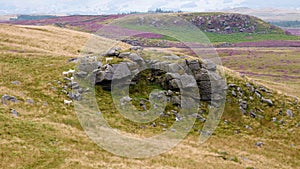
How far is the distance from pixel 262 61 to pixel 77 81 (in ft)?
394

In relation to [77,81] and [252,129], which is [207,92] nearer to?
[252,129]

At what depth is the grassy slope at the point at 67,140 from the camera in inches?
893

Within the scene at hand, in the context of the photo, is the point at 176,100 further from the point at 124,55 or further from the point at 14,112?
the point at 14,112

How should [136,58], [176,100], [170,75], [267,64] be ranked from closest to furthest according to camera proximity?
[176,100]
[170,75]
[136,58]
[267,64]

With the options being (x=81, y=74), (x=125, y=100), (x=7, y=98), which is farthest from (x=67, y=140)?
(x=81, y=74)

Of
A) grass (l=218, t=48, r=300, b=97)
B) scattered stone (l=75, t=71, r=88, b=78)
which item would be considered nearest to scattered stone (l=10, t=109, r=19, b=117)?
scattered stone (l=75, t=71, r=88, b=78)

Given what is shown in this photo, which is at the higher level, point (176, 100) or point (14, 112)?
point (14, 112)

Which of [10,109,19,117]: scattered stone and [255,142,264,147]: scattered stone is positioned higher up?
[10,109,19,117]: scattered stone

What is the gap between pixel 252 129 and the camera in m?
36.8

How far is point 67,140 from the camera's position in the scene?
2566 centimetres

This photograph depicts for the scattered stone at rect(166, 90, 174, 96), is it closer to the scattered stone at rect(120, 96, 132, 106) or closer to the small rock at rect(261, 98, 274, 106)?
the scattered stone at rect(120, 96, 132, 106)

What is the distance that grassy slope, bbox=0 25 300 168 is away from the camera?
22672 mm

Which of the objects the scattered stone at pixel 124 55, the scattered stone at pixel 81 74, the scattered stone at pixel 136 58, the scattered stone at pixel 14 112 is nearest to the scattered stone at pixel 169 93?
the scattered stone at pixel 136 58

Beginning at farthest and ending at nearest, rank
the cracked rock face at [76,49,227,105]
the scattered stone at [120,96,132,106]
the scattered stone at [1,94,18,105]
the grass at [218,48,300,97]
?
the grass at [218,48,300,97] < the cracked rock face at [76,49,227,105] < the scattered stone at [120,96,132,106] < the scattered stone at [1,94,18,105]
